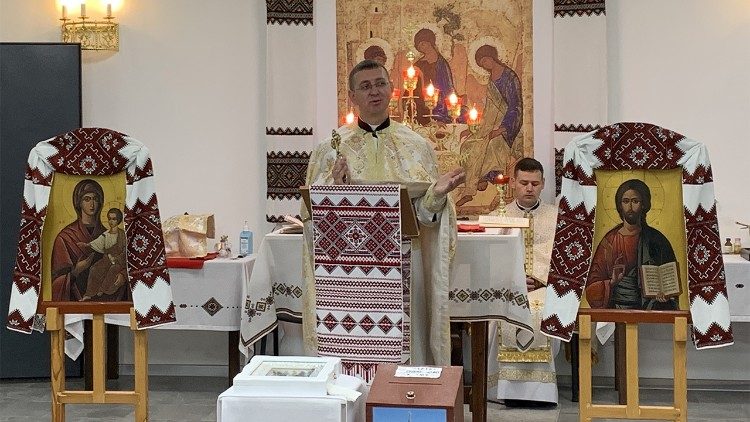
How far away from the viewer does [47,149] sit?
5230mm

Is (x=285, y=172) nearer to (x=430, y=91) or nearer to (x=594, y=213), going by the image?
(x=430, y=91)

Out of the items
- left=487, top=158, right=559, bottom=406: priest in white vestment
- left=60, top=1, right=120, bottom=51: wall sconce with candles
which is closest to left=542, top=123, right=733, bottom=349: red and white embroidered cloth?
left=487, top=158, right=559, bottom=406: priest in white vestment

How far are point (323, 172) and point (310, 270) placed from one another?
1.63 feet

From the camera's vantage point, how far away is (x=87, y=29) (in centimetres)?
782

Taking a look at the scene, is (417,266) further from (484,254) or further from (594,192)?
(594,192)

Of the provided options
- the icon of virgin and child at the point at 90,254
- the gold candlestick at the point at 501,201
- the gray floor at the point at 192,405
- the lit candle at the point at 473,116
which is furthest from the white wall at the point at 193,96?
the icon of virgin and child at the point at 90,254

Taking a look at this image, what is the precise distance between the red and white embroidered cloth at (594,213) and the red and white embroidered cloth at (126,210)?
5.77 ft

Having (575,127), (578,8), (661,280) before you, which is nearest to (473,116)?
(575,127)

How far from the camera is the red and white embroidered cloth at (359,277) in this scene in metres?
5.35

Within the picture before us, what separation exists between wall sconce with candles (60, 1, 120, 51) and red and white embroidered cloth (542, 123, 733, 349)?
4.04m

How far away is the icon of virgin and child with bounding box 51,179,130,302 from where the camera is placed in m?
5.28

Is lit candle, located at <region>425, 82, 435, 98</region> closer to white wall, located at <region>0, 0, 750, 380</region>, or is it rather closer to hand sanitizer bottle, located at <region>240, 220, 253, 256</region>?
white wall, located at <region>0, 0, 750, 380</region>

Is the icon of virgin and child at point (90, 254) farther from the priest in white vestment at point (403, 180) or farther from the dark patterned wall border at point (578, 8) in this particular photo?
the dark patterned wall border at point (578, 8)

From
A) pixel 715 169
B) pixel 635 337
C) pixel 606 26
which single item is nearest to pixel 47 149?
pixel 635 337
